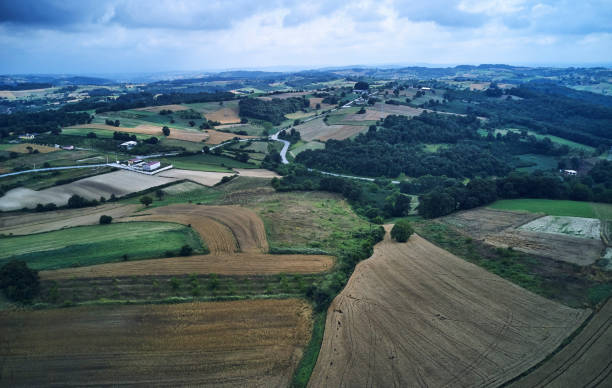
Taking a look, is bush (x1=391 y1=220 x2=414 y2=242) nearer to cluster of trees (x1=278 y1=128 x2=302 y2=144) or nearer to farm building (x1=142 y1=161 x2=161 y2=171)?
farm building (x1=142 y1=161 x2=161 y2=171)

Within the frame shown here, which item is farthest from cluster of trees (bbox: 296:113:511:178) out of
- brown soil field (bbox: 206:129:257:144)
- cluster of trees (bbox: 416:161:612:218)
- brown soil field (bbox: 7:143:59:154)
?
brown soil field (bbox: 7:143:59:154)

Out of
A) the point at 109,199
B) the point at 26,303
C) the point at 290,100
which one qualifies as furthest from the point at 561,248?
the point at 290,100

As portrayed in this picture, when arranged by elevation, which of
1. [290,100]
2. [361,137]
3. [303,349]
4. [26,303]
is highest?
[290,100]

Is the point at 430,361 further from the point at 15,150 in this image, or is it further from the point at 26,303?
the point at 15,150

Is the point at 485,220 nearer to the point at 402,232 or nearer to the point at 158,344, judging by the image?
the point at 402,232

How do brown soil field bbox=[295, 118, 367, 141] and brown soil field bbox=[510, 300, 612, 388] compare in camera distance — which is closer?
brown soil field bbox=[510, 300, 612, 388]
